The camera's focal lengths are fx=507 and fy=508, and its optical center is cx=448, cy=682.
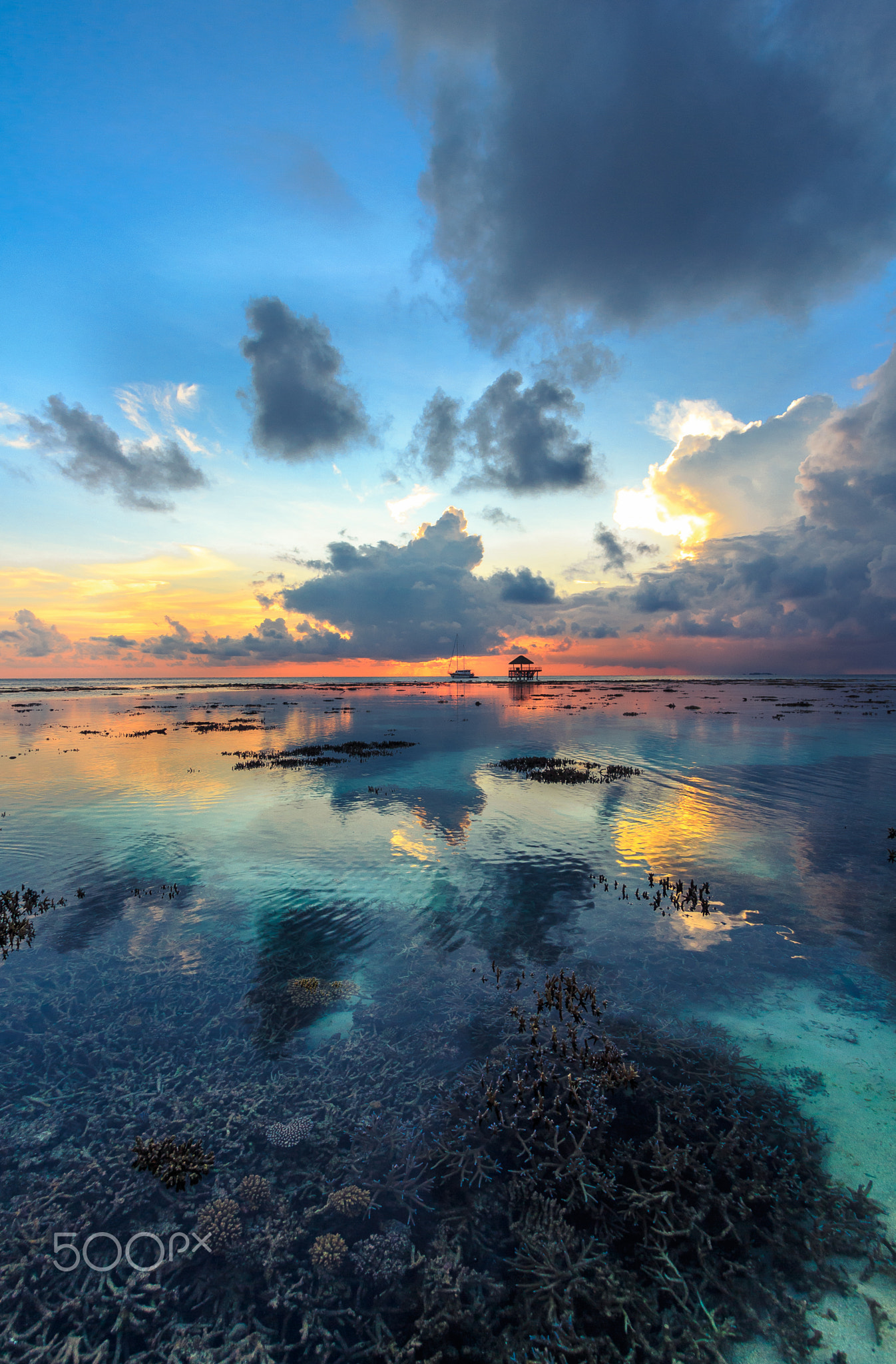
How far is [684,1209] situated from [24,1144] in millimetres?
8343

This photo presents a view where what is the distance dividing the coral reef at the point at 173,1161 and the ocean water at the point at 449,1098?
0.17 feet

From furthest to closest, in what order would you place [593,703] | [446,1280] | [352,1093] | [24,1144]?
[593,703] < [352,1093] < [24,1144] < [446,1280]

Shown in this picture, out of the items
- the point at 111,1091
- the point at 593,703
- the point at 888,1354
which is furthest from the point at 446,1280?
the point at 593,703

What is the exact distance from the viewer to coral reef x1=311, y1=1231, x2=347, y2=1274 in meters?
5.32

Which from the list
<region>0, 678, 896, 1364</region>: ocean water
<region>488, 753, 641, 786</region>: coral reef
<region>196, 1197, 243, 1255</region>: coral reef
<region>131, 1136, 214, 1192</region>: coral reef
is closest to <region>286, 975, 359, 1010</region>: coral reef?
<region>0, 678, 896, 1364</region>: ocean water

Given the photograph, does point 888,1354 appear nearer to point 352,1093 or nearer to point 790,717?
point 352,1093

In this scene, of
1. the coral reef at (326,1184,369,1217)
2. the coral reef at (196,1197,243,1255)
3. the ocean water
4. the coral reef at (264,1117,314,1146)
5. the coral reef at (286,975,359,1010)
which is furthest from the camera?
the coral reef at (286,975,359,1010)

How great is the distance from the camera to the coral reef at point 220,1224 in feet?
18.2

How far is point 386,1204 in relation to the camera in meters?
5.90

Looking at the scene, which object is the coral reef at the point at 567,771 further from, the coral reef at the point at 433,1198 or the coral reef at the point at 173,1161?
Result: the coral reef at the point at 173,1161

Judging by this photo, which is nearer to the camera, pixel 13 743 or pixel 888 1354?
pixel 888 1354

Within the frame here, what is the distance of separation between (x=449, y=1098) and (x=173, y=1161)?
142 inches
